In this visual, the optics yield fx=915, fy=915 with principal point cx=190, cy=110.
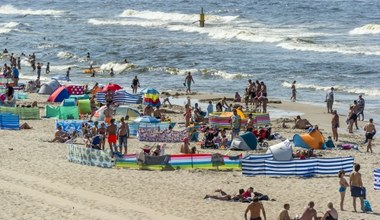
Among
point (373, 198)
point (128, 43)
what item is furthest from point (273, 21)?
point (373, 198)

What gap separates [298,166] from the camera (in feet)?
67.8

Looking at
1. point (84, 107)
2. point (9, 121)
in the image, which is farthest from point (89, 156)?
point (84, 107)

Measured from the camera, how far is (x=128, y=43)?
5712cm

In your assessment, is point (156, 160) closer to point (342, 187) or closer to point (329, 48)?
point (342, 187)

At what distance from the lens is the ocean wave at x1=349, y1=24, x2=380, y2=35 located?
6153 cm

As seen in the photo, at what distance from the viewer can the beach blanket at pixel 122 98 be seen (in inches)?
1223

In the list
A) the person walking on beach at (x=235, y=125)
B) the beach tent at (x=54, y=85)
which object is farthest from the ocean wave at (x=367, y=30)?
the person walking on beach at (x=235, y=125)

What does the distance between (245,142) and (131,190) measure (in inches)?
213

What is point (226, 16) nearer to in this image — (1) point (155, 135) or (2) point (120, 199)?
(1) point (155, 135)

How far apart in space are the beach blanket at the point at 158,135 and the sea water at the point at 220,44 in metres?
8.38

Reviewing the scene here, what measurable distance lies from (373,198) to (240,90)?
18085 mm

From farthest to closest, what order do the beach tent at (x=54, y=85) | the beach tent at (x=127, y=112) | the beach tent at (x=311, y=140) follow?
the beach tent at (x=54, y=85) < the beach tent at (x=127, y=112) < the beach tent at (x=311, y=140)

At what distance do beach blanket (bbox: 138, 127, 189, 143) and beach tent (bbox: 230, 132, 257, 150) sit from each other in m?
1.71

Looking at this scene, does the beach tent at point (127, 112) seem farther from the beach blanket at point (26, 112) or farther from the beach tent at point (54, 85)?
the beach tent at point (54, 85)
